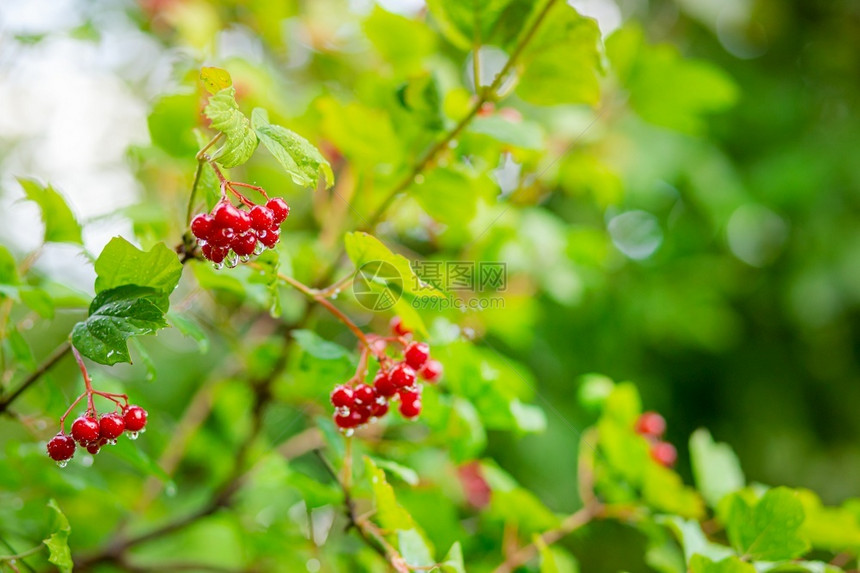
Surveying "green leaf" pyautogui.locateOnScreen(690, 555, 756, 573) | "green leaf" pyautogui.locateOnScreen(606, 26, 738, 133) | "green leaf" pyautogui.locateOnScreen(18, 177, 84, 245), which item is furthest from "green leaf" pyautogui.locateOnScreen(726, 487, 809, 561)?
"green leaf" pyautogui.locateOnScreen(18, 177, 84, 245)

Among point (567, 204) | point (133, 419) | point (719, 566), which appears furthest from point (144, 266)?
point (567, 204)

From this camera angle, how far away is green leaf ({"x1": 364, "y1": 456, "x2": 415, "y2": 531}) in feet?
2.34

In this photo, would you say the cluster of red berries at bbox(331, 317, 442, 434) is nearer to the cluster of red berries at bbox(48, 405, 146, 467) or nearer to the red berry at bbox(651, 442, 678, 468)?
the cluster of red berries at bbox(48, 405, 146, 467)

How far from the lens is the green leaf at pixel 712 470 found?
1.01m

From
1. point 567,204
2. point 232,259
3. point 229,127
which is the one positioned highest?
point 229,127

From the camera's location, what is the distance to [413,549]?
753 millimetres

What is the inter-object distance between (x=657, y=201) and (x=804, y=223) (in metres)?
0.50

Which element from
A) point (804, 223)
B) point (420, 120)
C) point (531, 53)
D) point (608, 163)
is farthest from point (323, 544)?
point (804, 223)

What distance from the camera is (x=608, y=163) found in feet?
5.14

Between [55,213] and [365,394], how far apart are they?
457mm

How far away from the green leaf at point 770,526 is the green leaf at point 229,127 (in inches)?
27.2

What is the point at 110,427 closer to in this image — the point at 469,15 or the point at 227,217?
the point at 227,217

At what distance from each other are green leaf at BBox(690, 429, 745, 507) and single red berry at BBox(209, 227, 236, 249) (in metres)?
0.77

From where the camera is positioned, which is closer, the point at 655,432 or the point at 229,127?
the point at 229,127
